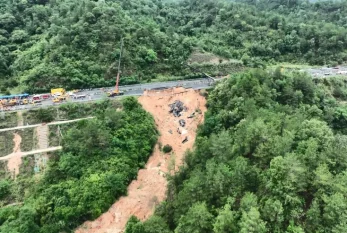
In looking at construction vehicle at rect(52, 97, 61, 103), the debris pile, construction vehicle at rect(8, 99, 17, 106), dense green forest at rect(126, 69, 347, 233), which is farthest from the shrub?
construction vehicle at rect(8, 99, 17, 106)

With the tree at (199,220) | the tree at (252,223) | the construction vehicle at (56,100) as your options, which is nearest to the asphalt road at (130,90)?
the construction vehicle at (56,100)

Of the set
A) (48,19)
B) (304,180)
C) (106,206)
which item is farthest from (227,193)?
(48,19)

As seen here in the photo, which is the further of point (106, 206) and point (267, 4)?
point (267, 4)

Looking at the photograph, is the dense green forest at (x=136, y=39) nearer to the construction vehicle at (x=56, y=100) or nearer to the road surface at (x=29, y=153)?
the construction vehicle at (x=56, y=100)

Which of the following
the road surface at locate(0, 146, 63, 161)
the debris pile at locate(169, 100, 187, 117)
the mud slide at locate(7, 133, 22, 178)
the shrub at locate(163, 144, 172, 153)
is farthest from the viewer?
the debris pile at locate(169, 100, 187, 117)

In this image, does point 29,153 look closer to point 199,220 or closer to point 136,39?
point 199,220

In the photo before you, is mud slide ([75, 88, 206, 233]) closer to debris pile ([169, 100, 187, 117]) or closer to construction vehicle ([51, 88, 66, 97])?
debris pile ([169, 100, 187, 117])

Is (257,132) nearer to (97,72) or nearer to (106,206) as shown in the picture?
(106,206)
